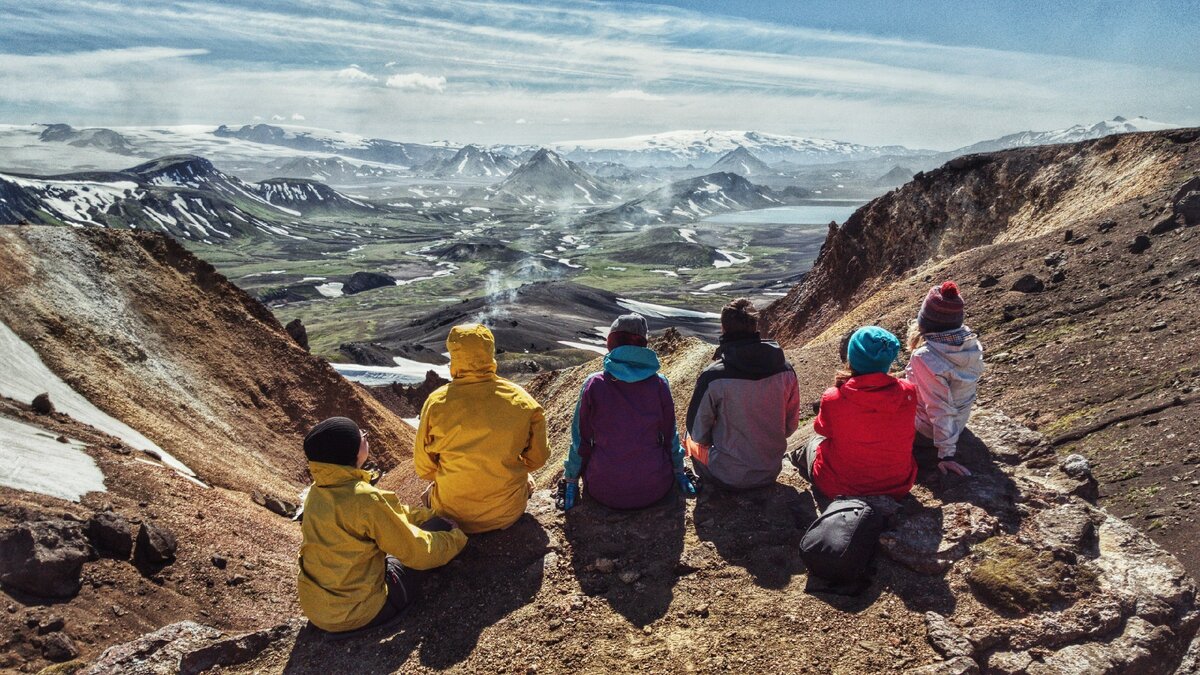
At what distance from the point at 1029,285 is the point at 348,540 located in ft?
60.7

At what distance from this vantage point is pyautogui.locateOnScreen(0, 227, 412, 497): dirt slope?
1752cm

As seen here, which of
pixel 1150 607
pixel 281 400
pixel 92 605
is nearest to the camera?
pixel 1150 607

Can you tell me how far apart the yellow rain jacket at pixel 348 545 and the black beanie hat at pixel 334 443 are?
0.07 metres

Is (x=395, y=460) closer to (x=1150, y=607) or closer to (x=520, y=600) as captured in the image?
(x=520, y=600)

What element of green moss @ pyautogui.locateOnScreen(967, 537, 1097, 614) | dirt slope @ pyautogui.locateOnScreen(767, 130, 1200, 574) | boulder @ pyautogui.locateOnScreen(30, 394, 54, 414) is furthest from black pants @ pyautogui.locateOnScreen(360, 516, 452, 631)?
boulder @ pyautogui.locateOnScreen(30, 394, 54, 414)

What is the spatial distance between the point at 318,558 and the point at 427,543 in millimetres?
902

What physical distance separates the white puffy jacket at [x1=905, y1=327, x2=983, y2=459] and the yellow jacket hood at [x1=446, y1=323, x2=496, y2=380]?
14.9ft

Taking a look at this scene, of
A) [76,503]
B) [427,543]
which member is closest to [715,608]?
[427,543]

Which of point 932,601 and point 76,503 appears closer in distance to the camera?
point 932,601

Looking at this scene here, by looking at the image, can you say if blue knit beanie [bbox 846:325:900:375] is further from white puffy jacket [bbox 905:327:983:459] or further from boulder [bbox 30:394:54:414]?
boulder [bbox 30:394:54:414]

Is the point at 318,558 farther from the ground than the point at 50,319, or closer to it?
farther from the ground

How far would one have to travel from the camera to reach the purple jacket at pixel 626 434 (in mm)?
6617

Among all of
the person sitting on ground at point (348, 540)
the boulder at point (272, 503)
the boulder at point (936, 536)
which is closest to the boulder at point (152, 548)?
the boulder at point (272, 503)

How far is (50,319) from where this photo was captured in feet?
60.7
